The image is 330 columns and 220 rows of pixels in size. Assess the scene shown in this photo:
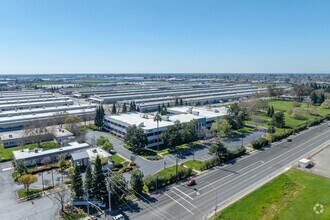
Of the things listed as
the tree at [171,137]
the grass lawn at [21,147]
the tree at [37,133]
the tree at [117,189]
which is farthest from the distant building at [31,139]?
the tree at [117,189]

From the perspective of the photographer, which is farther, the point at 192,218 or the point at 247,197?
the point at 247,197

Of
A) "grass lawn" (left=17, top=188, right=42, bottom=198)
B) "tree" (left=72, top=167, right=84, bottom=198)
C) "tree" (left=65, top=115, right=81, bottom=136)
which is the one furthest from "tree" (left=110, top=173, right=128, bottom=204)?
"tree" (left=65, top=115, right=81, bottom=136)

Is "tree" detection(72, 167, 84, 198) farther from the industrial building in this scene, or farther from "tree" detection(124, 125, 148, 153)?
the industrial building

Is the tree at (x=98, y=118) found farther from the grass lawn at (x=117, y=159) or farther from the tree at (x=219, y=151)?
the tree at (x=219, y=151)

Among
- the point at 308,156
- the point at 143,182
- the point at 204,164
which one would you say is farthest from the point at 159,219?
the point at 308,156

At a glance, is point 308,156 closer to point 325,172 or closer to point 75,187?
point 325,172

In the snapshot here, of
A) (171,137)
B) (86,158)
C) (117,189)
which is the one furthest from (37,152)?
(171,137)

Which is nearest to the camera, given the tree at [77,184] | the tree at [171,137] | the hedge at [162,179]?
the tree at [77,184]
